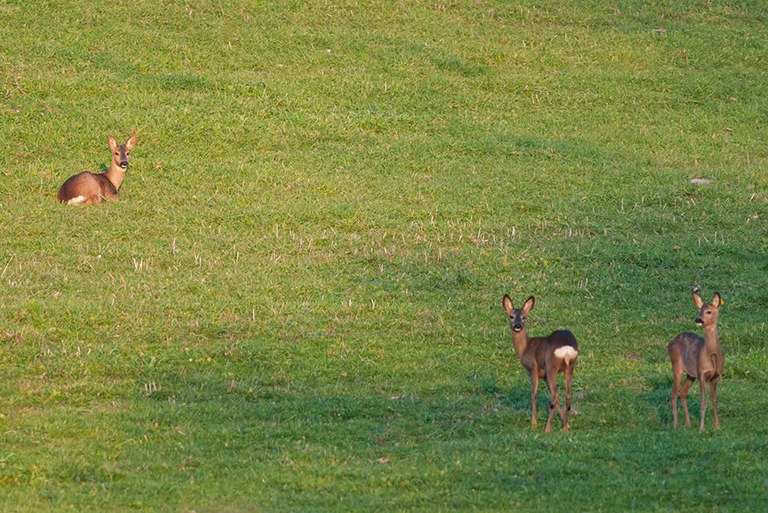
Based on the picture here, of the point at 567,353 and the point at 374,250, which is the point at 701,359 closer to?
the point at 567,353

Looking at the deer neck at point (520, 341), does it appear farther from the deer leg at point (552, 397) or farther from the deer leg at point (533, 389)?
the deer leg at point (552, 397)

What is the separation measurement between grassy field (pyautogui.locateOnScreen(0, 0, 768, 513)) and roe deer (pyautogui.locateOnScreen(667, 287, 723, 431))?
32 cm

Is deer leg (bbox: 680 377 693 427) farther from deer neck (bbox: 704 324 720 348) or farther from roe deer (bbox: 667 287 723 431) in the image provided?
deer neck (bbox: 704 324 720 348)

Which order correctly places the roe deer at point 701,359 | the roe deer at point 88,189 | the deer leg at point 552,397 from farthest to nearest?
the roe deer at point 88,189
the roe deer at point 701,359
the deer leg at point 552,397

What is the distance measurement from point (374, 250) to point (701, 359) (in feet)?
20.7

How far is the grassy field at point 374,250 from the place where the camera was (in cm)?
858

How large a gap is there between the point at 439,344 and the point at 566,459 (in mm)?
3570

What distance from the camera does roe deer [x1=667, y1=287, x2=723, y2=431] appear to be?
934cm

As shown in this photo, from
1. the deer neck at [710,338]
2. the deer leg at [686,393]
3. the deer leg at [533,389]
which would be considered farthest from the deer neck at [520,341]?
the deer neck at [710,338]

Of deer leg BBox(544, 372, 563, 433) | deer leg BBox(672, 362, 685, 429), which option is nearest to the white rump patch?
deer leg BBox(544, 372, 563, 433)

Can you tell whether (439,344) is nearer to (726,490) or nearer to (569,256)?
(569,256)

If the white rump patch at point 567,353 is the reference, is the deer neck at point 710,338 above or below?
above

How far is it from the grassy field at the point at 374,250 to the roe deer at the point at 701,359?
0.32 meters

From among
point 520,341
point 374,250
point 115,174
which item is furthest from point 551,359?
point 115,174
